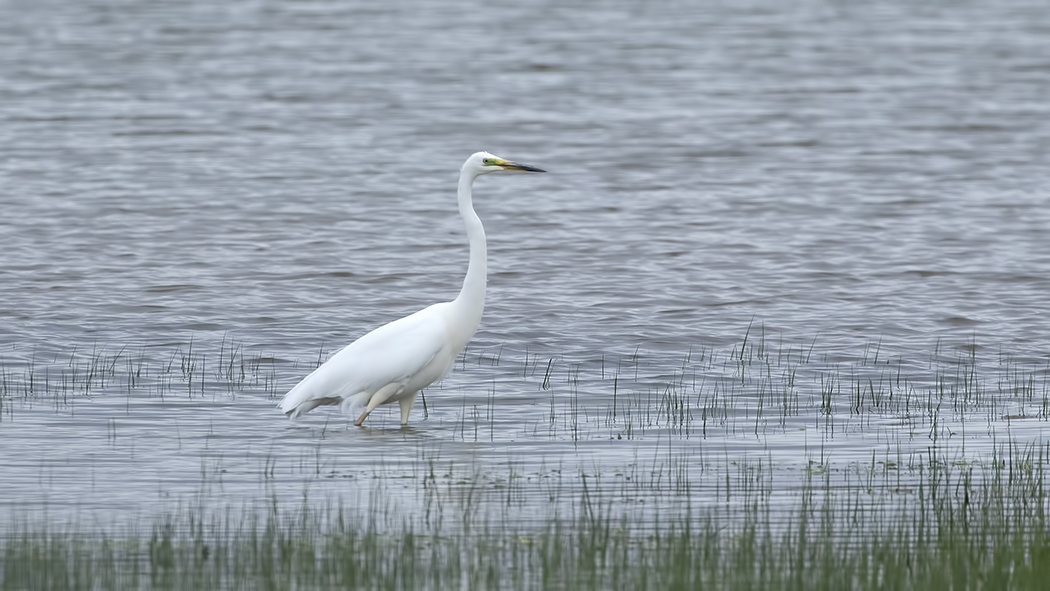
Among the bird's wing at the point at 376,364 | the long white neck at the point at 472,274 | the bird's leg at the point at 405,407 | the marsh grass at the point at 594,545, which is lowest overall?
the marsh grass at the point at 594,545

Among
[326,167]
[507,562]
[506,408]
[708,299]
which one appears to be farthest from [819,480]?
[326,167]

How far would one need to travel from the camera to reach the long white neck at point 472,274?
11078 millimetres

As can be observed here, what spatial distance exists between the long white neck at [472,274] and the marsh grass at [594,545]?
2825 mm

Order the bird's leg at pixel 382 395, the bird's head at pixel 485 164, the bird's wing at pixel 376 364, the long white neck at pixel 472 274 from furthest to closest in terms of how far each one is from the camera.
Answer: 1. the bird's head at pixel 485 164
2. the long white neck at pixel 472 274
3. the bird's leg at pixel 382 395
4. the bird's wing at pixel 376 364

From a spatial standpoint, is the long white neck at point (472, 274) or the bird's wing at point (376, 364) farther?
the long white neck at point (472, 274)

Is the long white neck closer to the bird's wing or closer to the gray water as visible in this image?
the bird's wing

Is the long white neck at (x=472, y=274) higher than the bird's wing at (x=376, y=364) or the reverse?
higher

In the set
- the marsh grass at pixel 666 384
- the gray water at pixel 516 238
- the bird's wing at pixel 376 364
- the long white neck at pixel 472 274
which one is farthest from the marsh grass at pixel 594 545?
the long white neck at pixel 472 274

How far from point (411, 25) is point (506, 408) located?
36963 millimetres

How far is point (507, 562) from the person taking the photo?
7121 millimetres

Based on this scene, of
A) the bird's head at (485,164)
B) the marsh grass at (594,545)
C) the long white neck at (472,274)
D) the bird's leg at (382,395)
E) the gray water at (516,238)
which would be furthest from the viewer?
the bird's head at (485,164)

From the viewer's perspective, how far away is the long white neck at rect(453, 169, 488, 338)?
36.3 feet

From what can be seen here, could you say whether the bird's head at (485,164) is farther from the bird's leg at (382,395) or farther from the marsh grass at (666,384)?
the marsh grass at (666,384)

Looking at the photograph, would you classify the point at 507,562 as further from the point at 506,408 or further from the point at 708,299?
the point at 708,299
